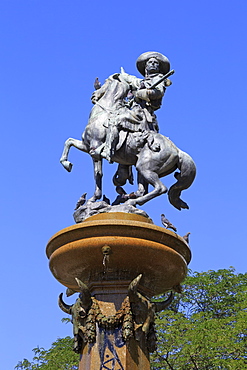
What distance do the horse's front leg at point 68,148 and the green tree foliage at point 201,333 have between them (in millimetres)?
9969

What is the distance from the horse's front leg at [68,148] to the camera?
32.6ft

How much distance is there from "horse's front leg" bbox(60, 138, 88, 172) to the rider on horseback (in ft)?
2.39

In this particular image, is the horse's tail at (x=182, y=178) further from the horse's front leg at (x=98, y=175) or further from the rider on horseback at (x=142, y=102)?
the horse's front leg at (x=98, y=175)

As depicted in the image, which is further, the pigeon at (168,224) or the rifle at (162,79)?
the rifle at (162,79)

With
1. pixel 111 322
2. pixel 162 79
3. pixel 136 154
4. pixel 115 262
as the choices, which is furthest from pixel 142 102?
pixel 111 322

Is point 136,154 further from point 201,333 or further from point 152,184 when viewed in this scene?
point 201,333

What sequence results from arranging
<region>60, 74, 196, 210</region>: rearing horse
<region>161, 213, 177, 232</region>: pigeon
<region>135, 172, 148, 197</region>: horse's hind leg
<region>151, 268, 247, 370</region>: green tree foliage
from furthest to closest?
<region>151, 268, 247, 370</region>: green tree foliage → <region>135, 172, 148, 197</region>: horse's hind leg → <region>60, 74, 196, 210</region>: rearing horse → <region>161, 213, 177, 232</region>: pigeon

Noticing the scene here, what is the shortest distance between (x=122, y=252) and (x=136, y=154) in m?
2.10

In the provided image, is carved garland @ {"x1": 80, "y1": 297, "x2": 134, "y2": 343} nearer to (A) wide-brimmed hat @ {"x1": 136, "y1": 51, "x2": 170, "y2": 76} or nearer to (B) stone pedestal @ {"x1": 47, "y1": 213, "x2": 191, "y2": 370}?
(B) stone pedestal @ {"x1": 47, "y1": 213, "x2": 191, "y2": 370}

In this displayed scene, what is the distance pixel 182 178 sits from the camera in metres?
9.53

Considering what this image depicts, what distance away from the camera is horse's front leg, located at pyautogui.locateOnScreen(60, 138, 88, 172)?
993 centimetres

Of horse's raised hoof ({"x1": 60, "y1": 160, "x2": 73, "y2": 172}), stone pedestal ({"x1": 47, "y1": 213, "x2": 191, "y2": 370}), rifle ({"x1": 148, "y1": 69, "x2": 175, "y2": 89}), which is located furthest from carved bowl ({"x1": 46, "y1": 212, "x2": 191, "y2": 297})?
rifle ({"x1": 148, "y1": 69, "x2": 175, "y2": 89})

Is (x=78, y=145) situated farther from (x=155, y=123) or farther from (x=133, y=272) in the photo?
(x=133, y=272)

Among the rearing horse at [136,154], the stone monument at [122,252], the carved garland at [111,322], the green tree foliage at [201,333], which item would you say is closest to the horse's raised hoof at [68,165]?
the rearing horse at [136,154]
